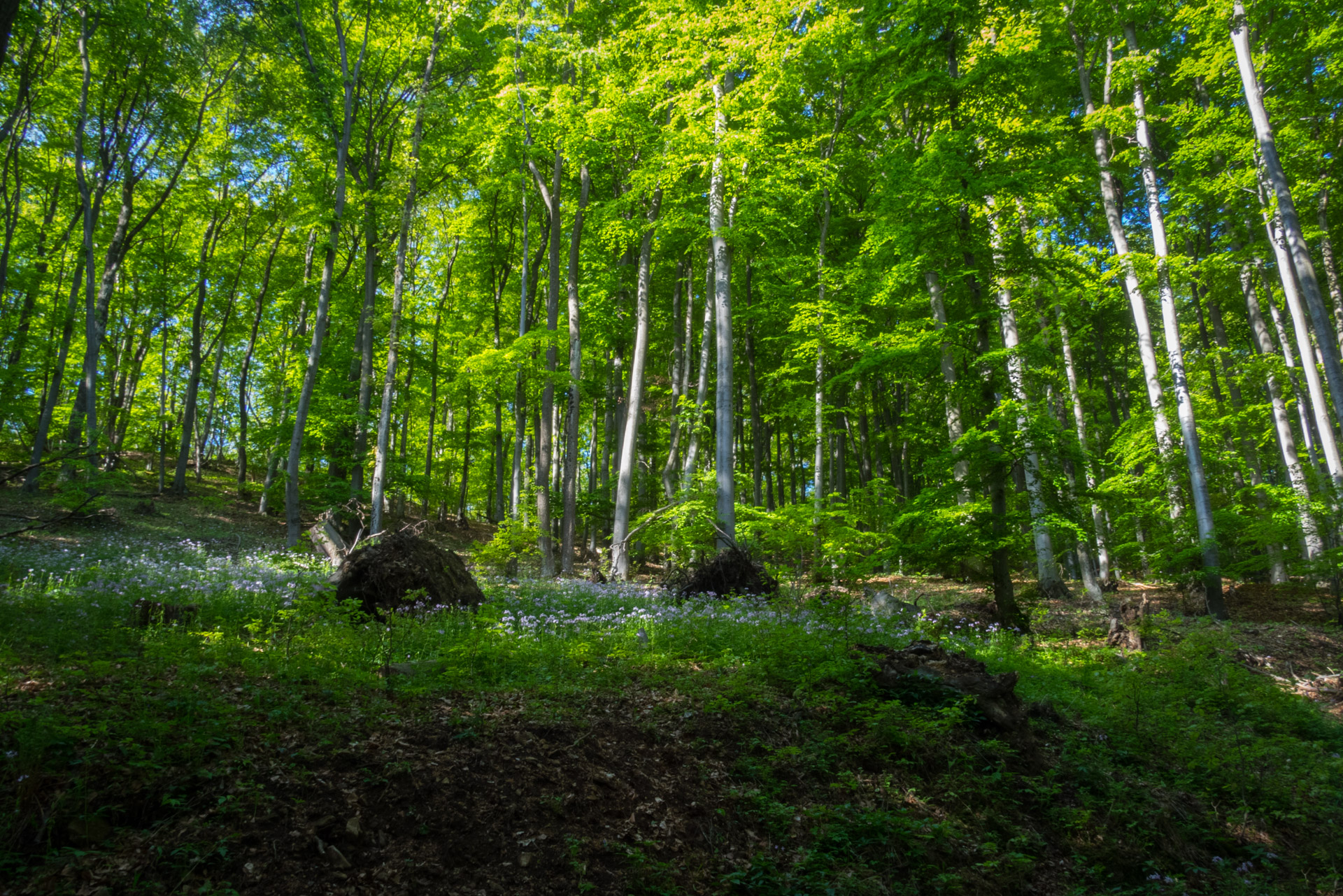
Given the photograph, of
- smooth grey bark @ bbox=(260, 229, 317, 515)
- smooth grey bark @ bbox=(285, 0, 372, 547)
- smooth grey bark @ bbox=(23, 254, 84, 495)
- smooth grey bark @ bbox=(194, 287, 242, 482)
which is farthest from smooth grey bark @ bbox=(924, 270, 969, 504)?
smooth grey bark @ bbox=(194, 287, 242, 482)

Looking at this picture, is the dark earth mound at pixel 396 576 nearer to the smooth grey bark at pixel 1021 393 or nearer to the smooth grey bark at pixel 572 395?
the smooth grey bark at pixel 572 395

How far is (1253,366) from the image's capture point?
14648 millimetres

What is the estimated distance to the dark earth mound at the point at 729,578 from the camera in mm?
9781

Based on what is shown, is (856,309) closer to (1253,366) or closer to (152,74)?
(1253,366)

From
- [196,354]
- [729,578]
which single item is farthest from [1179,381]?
[196,354]

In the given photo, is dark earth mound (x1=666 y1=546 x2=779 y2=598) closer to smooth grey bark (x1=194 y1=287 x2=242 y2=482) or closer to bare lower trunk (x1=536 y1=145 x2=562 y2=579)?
bare lower trunk (x1=536 y1=145 x2=562 y2=579)

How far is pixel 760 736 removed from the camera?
4.84m

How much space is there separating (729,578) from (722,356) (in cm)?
481

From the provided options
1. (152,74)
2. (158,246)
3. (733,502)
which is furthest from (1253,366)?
(158,246)

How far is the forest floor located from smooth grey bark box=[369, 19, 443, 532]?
7832 mm

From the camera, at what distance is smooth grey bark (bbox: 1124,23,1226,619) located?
38.7 ft

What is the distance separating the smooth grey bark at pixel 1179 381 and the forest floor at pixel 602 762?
4569 millimetres

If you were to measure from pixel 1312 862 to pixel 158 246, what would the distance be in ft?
88.8

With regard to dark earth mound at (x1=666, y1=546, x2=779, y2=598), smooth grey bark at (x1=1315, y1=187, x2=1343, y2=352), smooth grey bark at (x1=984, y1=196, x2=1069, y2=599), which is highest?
smooth grey bark at (x1=1315, y1=187, x2=1343, y2=352)
